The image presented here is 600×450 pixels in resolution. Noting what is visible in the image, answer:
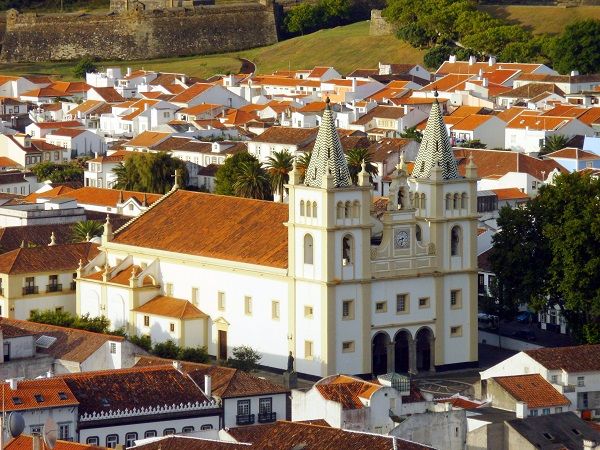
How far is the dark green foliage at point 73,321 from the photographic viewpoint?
3519 inches

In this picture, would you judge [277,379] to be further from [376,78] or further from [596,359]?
[376,78]

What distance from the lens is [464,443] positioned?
7212 centimetres

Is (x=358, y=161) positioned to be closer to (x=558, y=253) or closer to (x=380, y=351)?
(x=558, y=253)

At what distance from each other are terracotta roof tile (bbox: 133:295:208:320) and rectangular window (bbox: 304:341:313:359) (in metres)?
5.32

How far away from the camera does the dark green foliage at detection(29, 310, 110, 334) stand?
89.4 meters

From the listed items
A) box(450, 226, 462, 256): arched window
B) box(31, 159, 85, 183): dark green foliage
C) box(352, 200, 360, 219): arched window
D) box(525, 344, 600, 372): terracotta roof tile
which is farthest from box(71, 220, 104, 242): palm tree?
box(31, 159, 85, 183): dark green foliage

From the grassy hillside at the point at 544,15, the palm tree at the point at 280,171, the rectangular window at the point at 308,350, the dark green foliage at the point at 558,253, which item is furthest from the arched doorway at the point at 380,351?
the grassy hillside at the point at 544,15

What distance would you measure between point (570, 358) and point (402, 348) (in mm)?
8762

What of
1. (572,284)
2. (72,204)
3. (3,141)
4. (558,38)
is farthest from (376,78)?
(572,284)

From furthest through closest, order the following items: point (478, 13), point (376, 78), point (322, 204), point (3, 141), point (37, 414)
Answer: point (478, 13), point (376, 78), point (3, 141), point (322, 204), point (37, 414)

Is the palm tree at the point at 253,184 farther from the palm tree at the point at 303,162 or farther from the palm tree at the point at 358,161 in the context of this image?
the palm tree at the point at 358,161

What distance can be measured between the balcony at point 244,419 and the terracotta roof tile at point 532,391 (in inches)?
301

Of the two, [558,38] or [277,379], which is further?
[558,38]

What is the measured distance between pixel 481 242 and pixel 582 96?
192 feet
